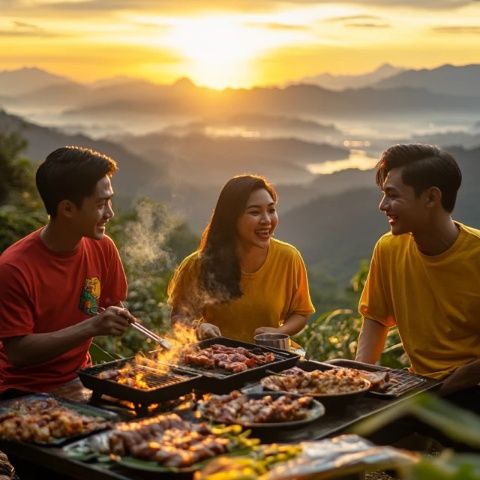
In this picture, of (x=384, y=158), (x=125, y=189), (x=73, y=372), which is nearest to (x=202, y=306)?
(x=73, y=372)

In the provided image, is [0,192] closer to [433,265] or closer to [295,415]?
[433,265]

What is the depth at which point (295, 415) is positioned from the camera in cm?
307

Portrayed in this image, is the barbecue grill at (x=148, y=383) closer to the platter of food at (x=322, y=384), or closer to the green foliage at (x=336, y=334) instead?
the platter of food at (x=322, y=384)

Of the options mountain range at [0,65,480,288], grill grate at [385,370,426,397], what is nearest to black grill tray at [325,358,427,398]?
grill grate at [385,370,426,397]

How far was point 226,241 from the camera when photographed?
16.0 ft

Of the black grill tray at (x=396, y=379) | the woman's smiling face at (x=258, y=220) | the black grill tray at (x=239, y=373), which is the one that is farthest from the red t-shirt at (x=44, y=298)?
the black grill tray at (x=396, y=379)

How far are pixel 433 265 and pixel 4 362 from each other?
2.07 m

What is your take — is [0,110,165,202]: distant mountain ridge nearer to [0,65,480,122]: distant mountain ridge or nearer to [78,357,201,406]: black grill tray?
[0,65,480,122]: distant mountain ridge

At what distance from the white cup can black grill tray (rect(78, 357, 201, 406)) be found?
2.22 feet

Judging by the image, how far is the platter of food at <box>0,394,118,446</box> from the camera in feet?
9.74

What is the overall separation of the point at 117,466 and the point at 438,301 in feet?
6.68

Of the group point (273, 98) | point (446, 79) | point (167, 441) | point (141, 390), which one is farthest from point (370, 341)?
point (273, 98)

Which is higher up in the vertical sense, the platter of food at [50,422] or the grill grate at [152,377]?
the grill grate at [152,377]

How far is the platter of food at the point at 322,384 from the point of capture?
334 cm
